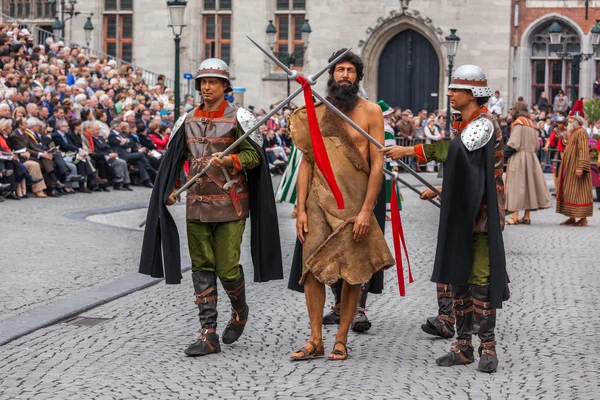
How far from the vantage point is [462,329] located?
24.3ft

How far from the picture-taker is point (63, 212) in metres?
17.4

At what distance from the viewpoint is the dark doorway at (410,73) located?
39.8 metres

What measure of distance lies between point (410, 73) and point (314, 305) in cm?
3298

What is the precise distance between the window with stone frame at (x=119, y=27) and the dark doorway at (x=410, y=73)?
849 cm

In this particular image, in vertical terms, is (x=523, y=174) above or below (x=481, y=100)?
below

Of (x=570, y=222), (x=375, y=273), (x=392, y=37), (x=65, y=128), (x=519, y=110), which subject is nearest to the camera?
(x=375, y=273)

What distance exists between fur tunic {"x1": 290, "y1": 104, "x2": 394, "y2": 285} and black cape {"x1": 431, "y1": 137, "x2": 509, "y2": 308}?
0.44 meters

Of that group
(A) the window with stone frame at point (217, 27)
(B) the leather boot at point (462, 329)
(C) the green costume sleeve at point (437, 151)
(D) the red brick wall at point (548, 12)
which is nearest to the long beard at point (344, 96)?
(C) the green costume sleeve at point (437, 151)

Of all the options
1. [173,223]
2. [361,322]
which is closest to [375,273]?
[361,322]

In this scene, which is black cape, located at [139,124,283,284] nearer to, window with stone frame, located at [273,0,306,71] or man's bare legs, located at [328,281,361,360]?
man's bare legs, located at [328,281,361,360]

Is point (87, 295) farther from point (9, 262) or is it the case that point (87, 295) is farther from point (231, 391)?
point (231, 391)

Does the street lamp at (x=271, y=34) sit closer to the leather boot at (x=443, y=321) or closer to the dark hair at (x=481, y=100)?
the leather boot at (x=443, y=321)

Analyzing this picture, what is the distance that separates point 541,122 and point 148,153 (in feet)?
47.3

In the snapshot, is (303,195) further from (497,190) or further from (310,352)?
(497,190)
